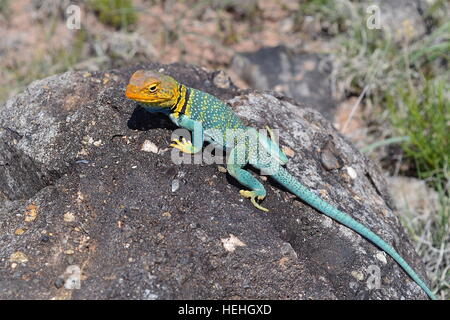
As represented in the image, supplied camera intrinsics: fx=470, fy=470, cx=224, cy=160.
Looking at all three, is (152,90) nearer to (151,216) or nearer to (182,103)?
(182,103)

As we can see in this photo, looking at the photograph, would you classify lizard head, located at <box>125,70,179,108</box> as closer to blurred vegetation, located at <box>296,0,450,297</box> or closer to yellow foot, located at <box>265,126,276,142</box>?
yellow foot, located at <box>265,126,276,142</box>

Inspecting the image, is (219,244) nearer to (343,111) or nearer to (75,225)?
(75,225)

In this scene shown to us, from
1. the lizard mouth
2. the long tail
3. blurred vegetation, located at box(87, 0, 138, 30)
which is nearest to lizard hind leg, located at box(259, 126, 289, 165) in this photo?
the long tail

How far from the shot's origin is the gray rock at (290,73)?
4992 millimetres

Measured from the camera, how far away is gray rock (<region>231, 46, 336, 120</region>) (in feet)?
16.4

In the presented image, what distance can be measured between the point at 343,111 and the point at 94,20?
3.09 m

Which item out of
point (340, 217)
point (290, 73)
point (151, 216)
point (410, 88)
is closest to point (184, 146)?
point (151, 216)

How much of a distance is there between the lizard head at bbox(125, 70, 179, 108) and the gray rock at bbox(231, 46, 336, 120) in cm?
225

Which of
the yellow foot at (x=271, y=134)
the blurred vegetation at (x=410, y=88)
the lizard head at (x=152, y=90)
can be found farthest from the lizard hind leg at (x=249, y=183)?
the blurred vegetation at (x=410, y=88)

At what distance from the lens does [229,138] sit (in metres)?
2.87

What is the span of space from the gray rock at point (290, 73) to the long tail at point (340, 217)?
239 cm

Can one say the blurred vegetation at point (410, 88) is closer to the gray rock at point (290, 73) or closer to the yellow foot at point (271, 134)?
the gray rock at point (290, 73)
